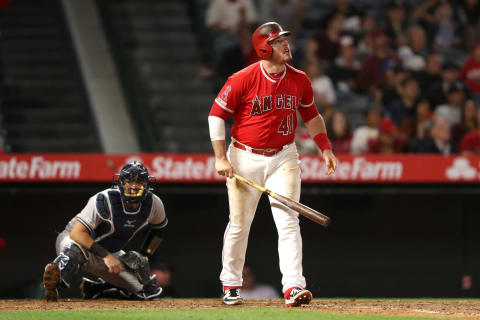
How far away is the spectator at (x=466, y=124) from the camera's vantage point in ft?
34.3

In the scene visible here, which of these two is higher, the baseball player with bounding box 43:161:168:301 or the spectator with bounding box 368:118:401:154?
the spectator with bounding box 368:118:401:154

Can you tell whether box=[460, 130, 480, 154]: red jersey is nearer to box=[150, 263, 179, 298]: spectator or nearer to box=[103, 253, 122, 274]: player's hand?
box=[150, 263, 179, 298]: spectator

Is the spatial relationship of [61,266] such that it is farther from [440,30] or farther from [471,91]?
[440,30]

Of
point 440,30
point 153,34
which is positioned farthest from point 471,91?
point 153,34

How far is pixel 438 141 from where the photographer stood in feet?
33.2

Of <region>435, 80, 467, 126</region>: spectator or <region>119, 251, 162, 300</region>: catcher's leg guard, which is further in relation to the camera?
<region>435, 80, 467, 126</region>: spectator

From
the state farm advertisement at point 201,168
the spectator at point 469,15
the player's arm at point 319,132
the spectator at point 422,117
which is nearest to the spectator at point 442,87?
the spectator at point 422,117

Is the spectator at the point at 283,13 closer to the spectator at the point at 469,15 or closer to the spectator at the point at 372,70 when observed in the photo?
the spectator at the point at 372,70

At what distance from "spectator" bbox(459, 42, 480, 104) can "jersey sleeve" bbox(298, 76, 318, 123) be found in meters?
5.81

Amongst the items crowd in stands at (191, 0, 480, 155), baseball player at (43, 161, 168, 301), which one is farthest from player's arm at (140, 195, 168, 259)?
crowd in stands at (191, 0, 480, 155)

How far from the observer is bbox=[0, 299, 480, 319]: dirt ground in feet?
19.7

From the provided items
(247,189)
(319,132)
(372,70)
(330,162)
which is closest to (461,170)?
(372,70)

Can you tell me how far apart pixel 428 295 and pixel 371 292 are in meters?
0.61

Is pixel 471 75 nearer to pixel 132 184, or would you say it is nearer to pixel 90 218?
pixel 132 184
